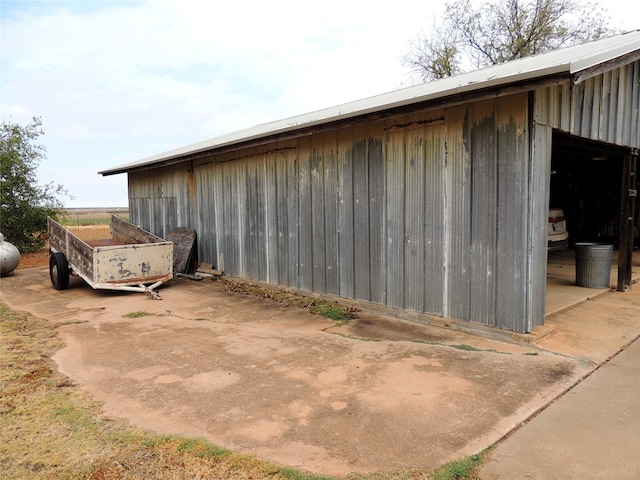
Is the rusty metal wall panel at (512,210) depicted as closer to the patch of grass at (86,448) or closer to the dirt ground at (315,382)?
the dirt ground at (315,382)

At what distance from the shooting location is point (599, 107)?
18.4ft

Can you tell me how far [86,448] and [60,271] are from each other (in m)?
6.76

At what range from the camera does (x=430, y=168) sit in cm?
523

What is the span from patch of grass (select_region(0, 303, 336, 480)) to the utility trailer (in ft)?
13.1

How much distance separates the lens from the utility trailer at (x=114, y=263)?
24.1 ft

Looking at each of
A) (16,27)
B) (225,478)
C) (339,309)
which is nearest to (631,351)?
(339,309)

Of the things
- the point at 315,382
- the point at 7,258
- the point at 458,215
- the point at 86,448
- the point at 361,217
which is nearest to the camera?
the point at 86,448

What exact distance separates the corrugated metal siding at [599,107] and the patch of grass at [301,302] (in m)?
3.45

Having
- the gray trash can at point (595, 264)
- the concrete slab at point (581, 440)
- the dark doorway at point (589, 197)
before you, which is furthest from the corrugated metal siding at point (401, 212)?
the dark doorway at point (589, 197)

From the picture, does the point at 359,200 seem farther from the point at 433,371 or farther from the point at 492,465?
the point at 492,465

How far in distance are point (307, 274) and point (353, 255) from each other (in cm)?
118

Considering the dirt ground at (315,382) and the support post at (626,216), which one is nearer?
the dirt ground at (315,382)

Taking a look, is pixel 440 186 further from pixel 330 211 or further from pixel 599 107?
pixel 599 107

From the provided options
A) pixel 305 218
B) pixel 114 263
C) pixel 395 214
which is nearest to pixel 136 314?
pixel 114 263
